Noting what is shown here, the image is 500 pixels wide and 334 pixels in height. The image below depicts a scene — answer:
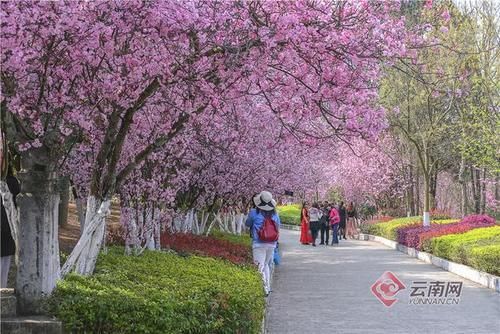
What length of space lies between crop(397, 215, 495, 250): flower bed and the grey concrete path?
2316 millimetres

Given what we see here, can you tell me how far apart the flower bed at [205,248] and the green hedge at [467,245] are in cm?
483

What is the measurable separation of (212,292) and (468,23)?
21.2m

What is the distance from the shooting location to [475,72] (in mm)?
25891

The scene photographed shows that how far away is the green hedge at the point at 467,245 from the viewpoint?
52.5 feet

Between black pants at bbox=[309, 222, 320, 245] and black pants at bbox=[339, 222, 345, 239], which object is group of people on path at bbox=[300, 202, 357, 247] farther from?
black pants at bbox=[339, 222, 345, 239]

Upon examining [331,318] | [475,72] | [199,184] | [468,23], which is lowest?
[331,318]

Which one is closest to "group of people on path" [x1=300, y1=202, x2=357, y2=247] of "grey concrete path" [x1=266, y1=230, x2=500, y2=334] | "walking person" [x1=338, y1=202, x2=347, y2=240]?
"walking person" [x1=338, y1=202, x2=347, y2=240]

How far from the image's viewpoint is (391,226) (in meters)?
31.3

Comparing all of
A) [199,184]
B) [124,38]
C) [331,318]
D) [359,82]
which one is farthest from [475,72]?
[124,38]

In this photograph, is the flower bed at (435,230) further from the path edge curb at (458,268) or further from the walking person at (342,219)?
the walking person at (342,219)

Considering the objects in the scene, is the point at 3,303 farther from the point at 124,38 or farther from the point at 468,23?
the point at 468,23

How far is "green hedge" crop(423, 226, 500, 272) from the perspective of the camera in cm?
1599

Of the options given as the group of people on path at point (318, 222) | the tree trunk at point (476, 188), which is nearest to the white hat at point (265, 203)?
the group of people on path at point (318, 222)

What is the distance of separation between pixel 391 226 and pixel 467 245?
13.8m
